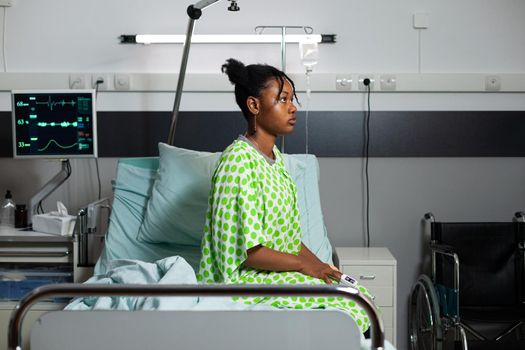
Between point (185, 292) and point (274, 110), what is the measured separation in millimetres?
1194

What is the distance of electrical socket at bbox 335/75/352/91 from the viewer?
408 centimetres

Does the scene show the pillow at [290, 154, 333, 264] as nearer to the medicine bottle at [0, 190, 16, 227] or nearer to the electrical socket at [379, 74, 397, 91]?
the electrical socket at [379, 74, 397, 91]

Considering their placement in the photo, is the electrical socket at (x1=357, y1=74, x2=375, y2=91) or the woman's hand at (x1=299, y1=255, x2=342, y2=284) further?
the electrical socket at (x1=357, y1=74, x2=375, y2=91)

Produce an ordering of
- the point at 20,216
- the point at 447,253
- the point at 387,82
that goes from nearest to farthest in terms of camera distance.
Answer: the point at 447,253, the point at 20,216, the point at 387,82

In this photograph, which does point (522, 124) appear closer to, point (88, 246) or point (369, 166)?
point (369, 166)

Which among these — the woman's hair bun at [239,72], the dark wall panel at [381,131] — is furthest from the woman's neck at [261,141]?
the dark wall panel at [381,131]

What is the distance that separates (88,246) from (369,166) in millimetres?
1553

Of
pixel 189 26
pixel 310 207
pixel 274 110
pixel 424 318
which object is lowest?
pixel 424 318

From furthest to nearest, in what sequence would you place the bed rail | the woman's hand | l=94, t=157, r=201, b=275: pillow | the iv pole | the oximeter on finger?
the iv pole < l=94, t=157, r=201, b=275: pillow < the woman's hand < the oximeter on finger < the bed rail

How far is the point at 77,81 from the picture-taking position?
4.13m

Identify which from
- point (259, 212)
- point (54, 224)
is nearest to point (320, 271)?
point (259, 212)

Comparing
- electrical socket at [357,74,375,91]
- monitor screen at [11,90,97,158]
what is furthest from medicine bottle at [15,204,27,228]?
electrical socket at [357,74,375,91]

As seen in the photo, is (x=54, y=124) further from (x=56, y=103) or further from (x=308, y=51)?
(x=308, y=51)

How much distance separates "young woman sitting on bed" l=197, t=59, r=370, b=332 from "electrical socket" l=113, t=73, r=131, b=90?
1424mm
